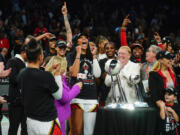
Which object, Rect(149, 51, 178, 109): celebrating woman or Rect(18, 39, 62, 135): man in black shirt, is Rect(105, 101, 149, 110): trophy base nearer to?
Rect(149, 51, 178, 109): celebrating woman

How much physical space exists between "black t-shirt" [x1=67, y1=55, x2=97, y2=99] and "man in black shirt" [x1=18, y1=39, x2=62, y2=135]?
1710 mm

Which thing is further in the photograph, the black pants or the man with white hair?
the black pants

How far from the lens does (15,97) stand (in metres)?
5.88

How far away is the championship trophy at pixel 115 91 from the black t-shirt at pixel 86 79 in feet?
1.19

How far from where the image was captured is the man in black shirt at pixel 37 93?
4.12 meters

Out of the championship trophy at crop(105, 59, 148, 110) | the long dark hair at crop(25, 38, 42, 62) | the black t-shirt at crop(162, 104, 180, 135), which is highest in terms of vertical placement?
the long dark hair at crop(25, 38, 42, 62)

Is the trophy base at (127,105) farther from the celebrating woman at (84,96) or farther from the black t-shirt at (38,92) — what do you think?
the black t-shirt at (38,92)

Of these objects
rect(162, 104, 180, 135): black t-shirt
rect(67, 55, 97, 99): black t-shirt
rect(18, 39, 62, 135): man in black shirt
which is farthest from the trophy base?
rect(18, 39, 62, 135): man in black shirt

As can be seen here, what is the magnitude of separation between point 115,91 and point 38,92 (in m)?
1.96

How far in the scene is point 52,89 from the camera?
416 centimetres

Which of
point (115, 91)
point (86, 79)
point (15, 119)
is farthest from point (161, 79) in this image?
point (15, 119)

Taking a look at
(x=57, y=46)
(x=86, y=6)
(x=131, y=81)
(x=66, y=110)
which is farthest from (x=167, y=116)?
(x=86, y=6)

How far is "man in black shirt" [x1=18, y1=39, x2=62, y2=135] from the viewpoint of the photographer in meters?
4.12

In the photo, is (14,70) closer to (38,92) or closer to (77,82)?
(77,82)
